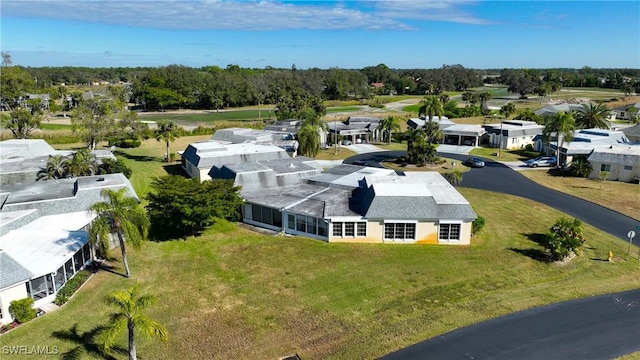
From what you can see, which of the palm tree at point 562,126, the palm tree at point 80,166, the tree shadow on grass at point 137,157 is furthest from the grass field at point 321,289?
the tree shadow on grass at point 137,157

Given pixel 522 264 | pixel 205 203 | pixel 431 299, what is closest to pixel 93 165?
pixel 205 203

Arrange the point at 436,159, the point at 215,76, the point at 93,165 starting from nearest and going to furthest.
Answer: the point at 93,165
the point at 436,159
the point at 215,76

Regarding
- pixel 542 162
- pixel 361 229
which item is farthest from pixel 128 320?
pixel 542 162

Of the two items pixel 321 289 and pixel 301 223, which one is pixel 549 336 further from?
pixel 301 223

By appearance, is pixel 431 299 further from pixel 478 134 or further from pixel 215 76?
pixel 215 76

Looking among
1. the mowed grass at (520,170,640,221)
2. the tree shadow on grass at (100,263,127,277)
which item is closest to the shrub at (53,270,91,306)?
the tree shadow on grass at (100,263,127,277)

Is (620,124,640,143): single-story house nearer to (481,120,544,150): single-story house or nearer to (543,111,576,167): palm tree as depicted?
(481,120,544,150): single-story house

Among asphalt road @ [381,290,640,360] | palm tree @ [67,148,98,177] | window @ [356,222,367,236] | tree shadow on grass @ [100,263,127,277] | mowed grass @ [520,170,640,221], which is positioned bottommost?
asphalt road @ [381,290,640,360]
